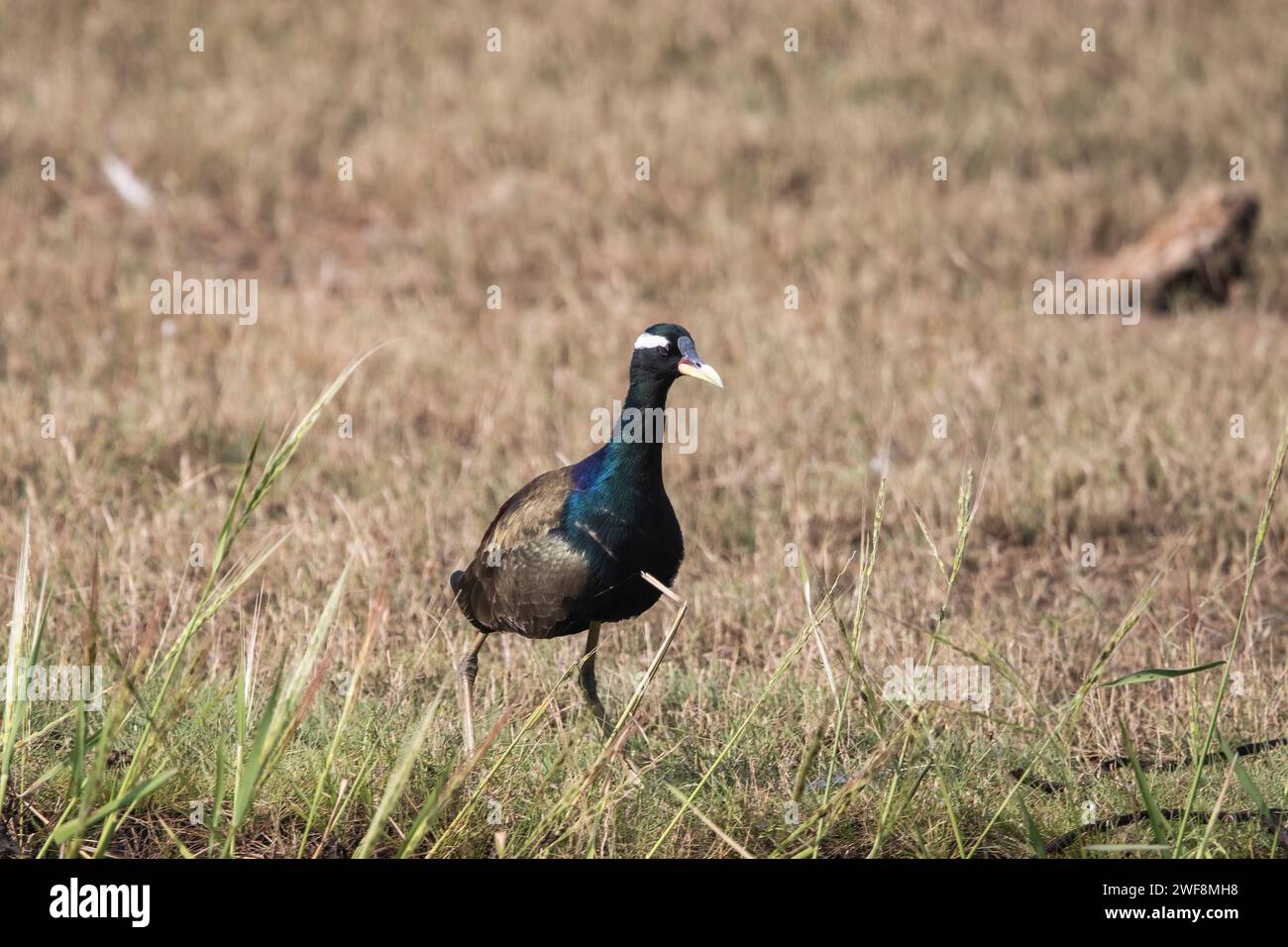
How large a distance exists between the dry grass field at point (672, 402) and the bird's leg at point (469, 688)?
88mm

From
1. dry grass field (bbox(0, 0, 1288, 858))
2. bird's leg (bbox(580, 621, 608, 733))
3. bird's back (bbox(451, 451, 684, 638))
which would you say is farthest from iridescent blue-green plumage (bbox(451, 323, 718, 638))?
dry grass field (bbox(0, 0, 1288, 858))

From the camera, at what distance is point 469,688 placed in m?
4.78

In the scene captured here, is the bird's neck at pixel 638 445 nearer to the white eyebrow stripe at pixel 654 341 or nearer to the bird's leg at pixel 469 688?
the white eyebrow stripe at pixel 654 341

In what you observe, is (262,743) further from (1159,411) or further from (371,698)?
(1159,411)

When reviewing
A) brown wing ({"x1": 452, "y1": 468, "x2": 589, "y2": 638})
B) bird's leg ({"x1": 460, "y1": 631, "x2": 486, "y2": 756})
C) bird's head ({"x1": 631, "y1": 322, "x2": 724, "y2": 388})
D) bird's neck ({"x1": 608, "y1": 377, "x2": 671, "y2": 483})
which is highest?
bird's head ({"x1": 631, "y1": 322, "x2": 724, "y2": 388})

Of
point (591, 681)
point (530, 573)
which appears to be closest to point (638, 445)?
point (530, 573)

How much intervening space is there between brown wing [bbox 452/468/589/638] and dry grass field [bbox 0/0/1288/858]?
0.25 metres

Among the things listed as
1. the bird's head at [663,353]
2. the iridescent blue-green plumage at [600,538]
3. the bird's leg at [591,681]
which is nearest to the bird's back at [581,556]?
the iridescent blue-green plumage at [600,538]

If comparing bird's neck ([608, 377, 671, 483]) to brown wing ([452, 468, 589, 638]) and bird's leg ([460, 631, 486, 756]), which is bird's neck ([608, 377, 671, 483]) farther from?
bird's leg ([460, 631, 486, 756])

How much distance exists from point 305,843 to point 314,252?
7.91m

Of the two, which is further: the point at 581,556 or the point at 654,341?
the point at 654,341

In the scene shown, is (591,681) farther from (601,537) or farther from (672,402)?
(672,402)

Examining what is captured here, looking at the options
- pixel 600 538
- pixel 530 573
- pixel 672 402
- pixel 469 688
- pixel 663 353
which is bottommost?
pixel 469 688

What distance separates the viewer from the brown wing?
14.4 ft
